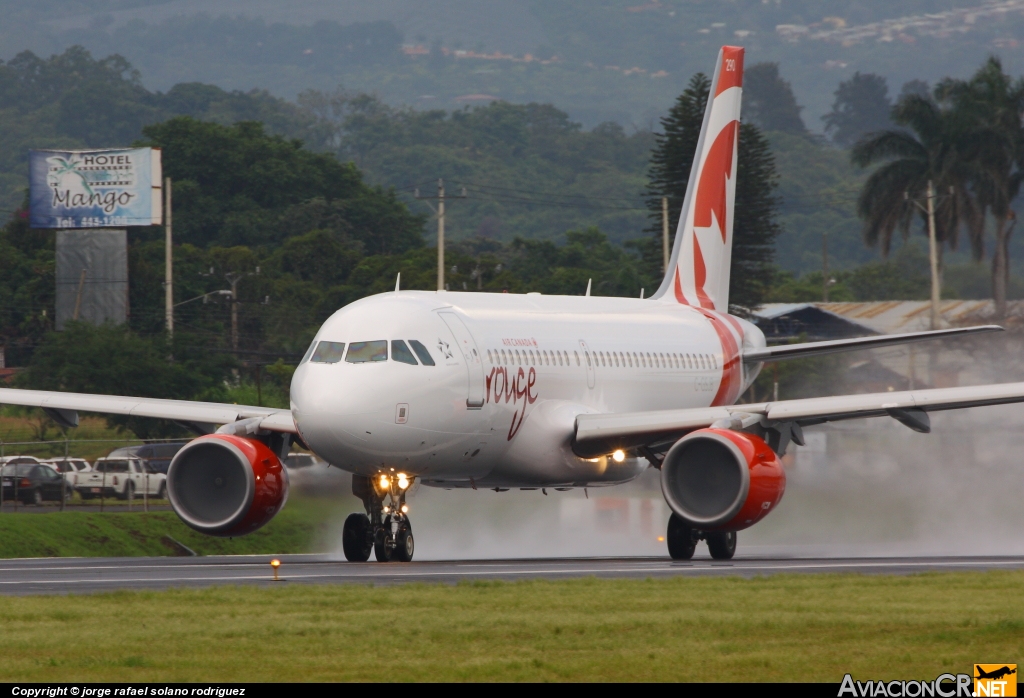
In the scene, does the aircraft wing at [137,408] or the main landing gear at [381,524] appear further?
the aircraft wing at [137,408]

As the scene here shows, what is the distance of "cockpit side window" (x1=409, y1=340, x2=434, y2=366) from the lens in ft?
80.4

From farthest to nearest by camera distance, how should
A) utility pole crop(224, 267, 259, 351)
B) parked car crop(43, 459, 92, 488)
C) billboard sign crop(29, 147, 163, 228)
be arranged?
utility pole crop(224, 267, 259, 351)
billboard sign crop(29, 147, 163, 228)
parked car crop(43, 459, 92, 488)

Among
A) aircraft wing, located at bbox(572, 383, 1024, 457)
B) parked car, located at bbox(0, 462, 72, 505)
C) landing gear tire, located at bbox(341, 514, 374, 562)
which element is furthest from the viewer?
parked car, located at bbox(0, 462, 72, 505)

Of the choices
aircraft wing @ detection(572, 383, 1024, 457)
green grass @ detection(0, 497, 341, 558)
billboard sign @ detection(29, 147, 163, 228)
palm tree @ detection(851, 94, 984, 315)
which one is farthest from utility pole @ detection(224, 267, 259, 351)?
aircraft wing @ detection(572, 383, 1024, 457)

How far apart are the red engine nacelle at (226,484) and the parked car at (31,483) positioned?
18.9 metres

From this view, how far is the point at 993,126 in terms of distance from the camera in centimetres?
8969

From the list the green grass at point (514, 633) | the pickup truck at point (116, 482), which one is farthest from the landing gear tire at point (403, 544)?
the pickup truck at point (116, 482)

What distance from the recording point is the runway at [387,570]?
19891mm

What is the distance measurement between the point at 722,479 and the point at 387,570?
5.52 m

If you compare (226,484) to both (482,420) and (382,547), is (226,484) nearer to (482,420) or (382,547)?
(382,547)

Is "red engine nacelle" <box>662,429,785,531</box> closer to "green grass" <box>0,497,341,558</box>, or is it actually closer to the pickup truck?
"green grass" <box>0,497,341,558</box>

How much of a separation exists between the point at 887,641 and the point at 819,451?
22.1 meters

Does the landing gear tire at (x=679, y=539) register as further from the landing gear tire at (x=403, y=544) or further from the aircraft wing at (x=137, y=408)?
the aircraft wing at (x=137, y=408)

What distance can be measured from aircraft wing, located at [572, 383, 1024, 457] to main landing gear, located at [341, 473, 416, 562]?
10.7 feet
